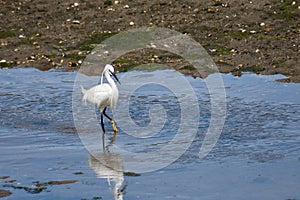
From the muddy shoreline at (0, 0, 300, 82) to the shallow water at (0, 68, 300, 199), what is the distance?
5.69ft

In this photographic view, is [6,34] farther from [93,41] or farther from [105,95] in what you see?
[105,95]

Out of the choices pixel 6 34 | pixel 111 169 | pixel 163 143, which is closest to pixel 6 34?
pixel 6 34

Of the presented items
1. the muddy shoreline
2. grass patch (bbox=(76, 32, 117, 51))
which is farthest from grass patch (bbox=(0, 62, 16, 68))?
grass patch (bbox=(76, 32, 117, 51))

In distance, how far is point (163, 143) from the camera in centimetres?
1203

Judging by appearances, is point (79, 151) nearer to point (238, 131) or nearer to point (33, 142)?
point (33, 142)

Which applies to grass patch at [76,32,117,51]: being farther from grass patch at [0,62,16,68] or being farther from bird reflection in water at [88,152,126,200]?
bird reflection in water at [88,152,126,200]

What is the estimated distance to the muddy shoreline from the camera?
18.5 meters

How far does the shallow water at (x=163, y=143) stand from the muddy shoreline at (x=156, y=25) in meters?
1.73

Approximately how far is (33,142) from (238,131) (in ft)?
12.1

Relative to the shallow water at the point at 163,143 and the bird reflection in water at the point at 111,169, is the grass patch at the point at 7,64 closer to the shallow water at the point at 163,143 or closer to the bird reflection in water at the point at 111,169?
the shallow water at the point at 163,143

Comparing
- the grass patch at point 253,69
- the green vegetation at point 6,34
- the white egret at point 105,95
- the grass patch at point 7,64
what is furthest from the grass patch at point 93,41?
the white egret at point 105,95

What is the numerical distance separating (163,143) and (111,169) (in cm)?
162

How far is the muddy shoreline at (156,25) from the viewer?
18.5 meters

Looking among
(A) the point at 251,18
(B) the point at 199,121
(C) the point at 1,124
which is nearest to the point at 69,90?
(C) the point at 1,124
